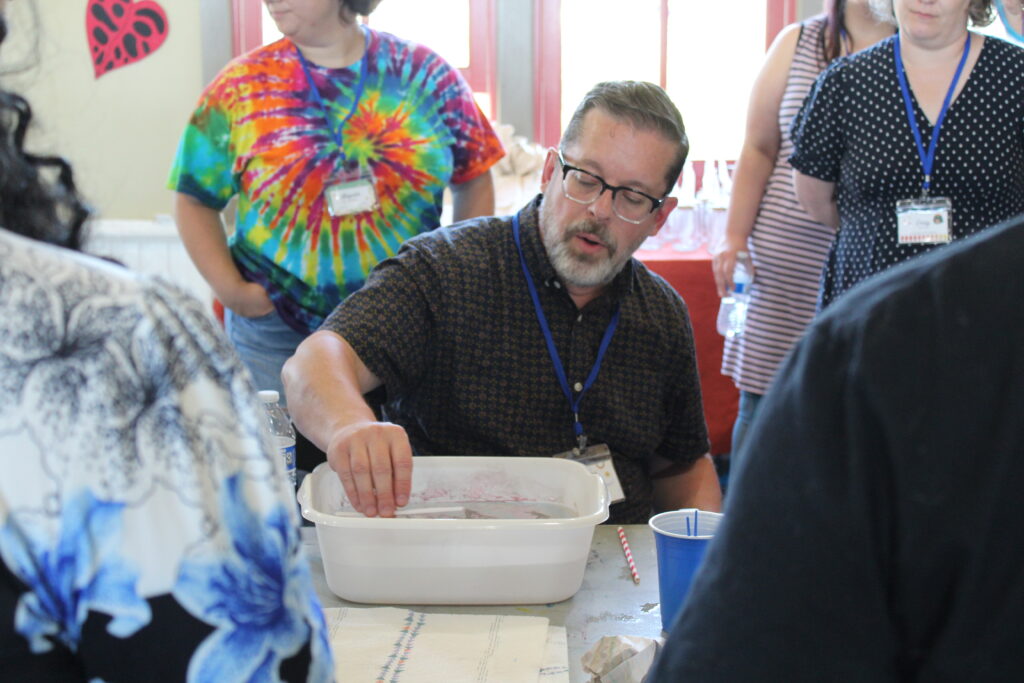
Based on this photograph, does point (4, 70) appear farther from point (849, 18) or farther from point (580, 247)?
point (849, 18)

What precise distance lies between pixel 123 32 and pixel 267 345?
2160mm

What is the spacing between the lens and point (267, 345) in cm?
213

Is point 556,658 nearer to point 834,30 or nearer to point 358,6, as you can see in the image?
point 358,6

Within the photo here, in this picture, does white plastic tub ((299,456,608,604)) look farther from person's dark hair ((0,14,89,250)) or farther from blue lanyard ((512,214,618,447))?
person's dark hair ((0,14,89,250))

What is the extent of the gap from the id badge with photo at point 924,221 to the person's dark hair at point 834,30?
1.72 ft

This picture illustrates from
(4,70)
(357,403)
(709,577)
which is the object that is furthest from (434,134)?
(709,577)

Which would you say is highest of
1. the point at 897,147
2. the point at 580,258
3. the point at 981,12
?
the point at 981,12

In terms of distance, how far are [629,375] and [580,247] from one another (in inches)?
8.8

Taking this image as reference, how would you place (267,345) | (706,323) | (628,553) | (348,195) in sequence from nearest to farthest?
(628,553) → (348,195) → (267,345) → (706,323)

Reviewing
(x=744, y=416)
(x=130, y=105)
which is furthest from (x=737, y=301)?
(x=130, y=105)

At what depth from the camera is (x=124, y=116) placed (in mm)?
3771

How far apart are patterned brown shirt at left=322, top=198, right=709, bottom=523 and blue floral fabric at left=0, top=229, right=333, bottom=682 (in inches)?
40.8

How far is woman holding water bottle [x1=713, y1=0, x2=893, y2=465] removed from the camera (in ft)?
7.29

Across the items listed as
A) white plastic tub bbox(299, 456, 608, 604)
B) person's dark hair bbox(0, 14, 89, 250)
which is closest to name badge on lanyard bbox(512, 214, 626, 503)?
white plastic tub bbox(299, 456, 608, 604)
